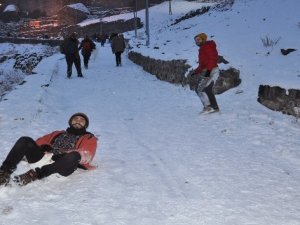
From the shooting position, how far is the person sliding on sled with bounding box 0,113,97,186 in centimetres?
564

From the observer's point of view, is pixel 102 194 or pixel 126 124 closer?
pixel 102 194

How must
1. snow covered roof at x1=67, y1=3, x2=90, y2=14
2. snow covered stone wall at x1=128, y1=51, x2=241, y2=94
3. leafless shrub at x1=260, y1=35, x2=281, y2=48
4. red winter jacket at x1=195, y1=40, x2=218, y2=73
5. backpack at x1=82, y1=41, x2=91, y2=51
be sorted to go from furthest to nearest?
snow covered roof at x1=67, y1=3, x2=90, y2=14 < backpack at x1=82, y1=41, x2=91, y2=51 < leafless shrub at x1=260, y1=35, x2=281, y2=48 < snow covered stone wall at x1=128, y1=51, x2=241, y2=94 < red winter jacket at x1=195, y1=40, x2=218, y2=73

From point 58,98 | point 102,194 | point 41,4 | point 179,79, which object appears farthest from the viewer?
point 41,4

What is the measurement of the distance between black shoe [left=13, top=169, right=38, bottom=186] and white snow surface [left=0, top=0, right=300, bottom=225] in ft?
0.29

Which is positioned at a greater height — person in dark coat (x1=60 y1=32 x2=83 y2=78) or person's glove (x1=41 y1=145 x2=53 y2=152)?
person in dark coat (x1=60 y1=32 x2=83 y2=78)

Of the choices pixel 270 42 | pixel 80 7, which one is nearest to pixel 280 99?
pixel 270 42

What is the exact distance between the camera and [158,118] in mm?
10633

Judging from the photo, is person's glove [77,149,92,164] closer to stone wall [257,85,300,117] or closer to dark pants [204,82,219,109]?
dark pants [204,82,219,109]

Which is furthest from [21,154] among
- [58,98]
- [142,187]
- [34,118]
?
[58,98]

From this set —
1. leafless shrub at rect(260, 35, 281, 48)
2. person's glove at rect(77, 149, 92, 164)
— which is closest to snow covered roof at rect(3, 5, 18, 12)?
leafless shrub at rect(260, 35, 281, 48)

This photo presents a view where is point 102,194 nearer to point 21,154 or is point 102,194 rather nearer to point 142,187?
point 142,187

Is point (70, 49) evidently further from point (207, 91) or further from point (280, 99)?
point (280, 99)

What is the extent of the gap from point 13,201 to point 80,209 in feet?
2.55

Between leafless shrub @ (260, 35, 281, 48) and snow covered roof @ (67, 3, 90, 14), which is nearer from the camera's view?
leafless shrub @ (260, 35, 281, 48)
